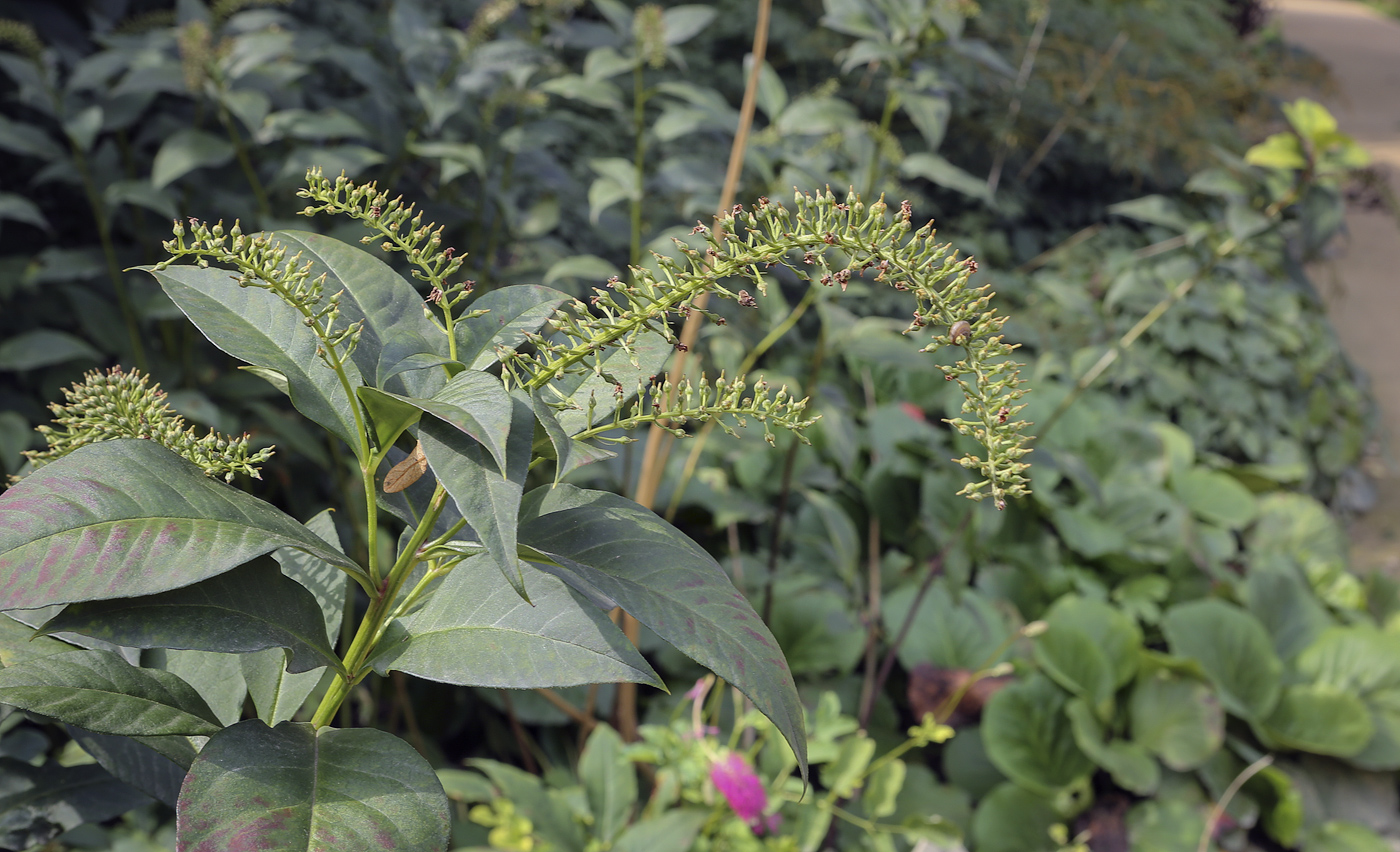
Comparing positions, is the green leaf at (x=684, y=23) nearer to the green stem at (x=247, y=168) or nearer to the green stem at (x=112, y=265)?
the green stem at (x=247, y=168)

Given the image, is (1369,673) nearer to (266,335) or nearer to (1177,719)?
(1177,719)

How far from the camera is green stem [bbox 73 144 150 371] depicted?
1.83m

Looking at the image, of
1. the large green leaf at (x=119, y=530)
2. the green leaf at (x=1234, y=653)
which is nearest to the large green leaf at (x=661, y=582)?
the large green leaf at (x=119, y=530)

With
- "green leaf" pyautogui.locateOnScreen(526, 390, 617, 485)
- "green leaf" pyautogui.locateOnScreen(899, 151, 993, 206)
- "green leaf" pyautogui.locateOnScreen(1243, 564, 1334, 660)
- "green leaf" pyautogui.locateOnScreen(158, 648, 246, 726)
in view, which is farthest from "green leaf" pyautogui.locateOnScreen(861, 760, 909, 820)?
"green leaf" pyautogui.locateOnScreen(1243, 564, 1334, 660)

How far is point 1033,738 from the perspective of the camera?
2.37m

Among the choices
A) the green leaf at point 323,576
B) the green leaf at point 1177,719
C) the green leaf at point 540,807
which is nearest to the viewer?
the green leaf at point 323,576

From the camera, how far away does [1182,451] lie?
3574 millimetres

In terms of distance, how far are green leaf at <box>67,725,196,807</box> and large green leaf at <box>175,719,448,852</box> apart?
13 cm

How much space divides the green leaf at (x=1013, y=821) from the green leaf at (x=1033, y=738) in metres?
0.03

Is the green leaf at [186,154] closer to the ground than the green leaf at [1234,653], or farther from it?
farther from it

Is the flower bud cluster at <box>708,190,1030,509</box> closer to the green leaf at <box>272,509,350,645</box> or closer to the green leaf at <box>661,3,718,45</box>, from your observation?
the green leaf at <box>272,509,350,645</box>

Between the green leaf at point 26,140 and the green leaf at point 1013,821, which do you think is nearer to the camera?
the green leaf at point 26,140

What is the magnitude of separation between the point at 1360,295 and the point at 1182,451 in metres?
4.07

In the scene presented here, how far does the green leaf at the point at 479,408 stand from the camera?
0.43 metres
